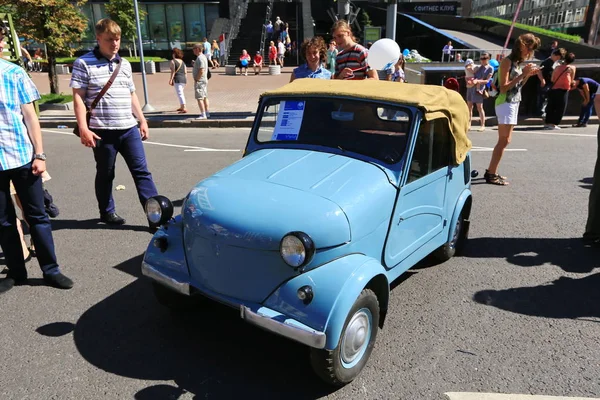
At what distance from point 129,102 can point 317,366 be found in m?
3.40

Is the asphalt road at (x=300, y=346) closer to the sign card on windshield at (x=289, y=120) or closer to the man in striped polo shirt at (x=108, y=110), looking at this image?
the man in striped polo shirt at (x=108, y=110)

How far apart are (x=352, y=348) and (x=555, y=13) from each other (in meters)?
50.9

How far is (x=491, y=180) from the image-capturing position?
21.8ft

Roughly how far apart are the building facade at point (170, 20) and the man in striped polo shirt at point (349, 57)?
98.4 feet

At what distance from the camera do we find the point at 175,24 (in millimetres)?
33188

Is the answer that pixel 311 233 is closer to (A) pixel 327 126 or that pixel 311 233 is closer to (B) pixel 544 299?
(A) pixel 327 126

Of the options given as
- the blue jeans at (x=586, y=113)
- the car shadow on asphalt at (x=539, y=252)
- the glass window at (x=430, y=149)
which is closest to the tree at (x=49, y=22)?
the glass window at (x=430, y=149)

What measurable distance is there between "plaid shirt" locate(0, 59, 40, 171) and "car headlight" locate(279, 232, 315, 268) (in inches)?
86.6

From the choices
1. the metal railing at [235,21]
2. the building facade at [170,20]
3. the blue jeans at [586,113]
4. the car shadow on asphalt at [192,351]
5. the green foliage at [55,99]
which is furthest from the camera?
the building facade at [170,20]

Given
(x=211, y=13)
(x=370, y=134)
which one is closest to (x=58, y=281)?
(x=370, y=134)

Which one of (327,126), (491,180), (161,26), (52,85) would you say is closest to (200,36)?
(161,26)

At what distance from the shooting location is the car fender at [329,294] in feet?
7.88

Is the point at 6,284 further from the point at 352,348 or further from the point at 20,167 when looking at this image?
the point at 352,348

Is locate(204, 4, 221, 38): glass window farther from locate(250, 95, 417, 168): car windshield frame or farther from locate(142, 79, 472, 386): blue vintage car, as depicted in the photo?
locate(250, 95, 417, 168): car windshield frame
